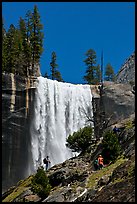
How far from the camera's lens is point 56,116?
4569cm

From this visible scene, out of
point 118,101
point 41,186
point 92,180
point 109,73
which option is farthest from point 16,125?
point 109,73

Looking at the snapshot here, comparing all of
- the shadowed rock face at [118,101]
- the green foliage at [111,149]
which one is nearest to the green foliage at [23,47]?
the shadowed rock face at [118,101]

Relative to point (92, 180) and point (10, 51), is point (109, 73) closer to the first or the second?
point (10, 51)

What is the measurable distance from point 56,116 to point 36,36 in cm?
1511

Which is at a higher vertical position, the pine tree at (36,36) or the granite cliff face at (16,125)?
the pine tree at (36,36)

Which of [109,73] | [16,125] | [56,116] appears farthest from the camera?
[109,73]

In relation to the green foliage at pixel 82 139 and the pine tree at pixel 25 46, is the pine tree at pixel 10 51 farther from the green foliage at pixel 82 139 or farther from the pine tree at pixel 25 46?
the green foliage at pixel 82 139

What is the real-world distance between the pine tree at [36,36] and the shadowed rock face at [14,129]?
10.2 metres

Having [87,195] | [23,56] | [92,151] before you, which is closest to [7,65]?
[23,56]

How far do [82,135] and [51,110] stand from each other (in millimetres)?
16421

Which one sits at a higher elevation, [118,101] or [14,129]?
[118,101]

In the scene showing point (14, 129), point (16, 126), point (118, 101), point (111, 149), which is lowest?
point (111, 149)

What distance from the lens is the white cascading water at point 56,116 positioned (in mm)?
43438

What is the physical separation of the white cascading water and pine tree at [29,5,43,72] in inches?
291
